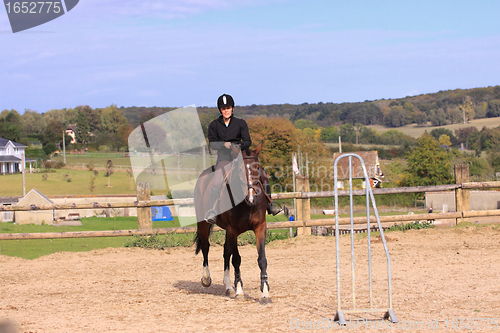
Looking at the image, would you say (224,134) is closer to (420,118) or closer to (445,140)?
(445,140)

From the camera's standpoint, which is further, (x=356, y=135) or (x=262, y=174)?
(x=356, y=135)

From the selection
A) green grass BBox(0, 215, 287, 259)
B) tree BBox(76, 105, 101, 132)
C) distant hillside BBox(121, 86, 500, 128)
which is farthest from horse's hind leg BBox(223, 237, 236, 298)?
distant hillside BBox(121, 86, 500, 128)

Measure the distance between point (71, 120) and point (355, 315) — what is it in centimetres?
10294

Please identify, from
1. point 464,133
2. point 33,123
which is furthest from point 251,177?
point 464,133

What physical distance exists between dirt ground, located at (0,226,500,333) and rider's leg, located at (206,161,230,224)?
1.19m

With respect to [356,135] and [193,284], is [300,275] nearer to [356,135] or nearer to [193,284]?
[193,284]

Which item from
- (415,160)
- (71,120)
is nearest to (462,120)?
(415,160)

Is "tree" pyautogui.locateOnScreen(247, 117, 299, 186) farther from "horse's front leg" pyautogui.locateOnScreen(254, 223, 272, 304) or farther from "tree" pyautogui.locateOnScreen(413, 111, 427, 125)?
"tree" pyautogui.locateOnScreen(413, 111, 427, 125)

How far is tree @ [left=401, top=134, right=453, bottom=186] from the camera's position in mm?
50528

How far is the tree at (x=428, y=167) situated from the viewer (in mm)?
50528

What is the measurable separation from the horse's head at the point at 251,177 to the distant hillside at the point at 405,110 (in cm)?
13263

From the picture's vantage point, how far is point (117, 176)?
6162 centimetres

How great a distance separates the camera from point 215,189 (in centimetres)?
594

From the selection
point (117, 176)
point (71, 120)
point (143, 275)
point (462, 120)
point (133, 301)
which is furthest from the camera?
point (462, 120)
